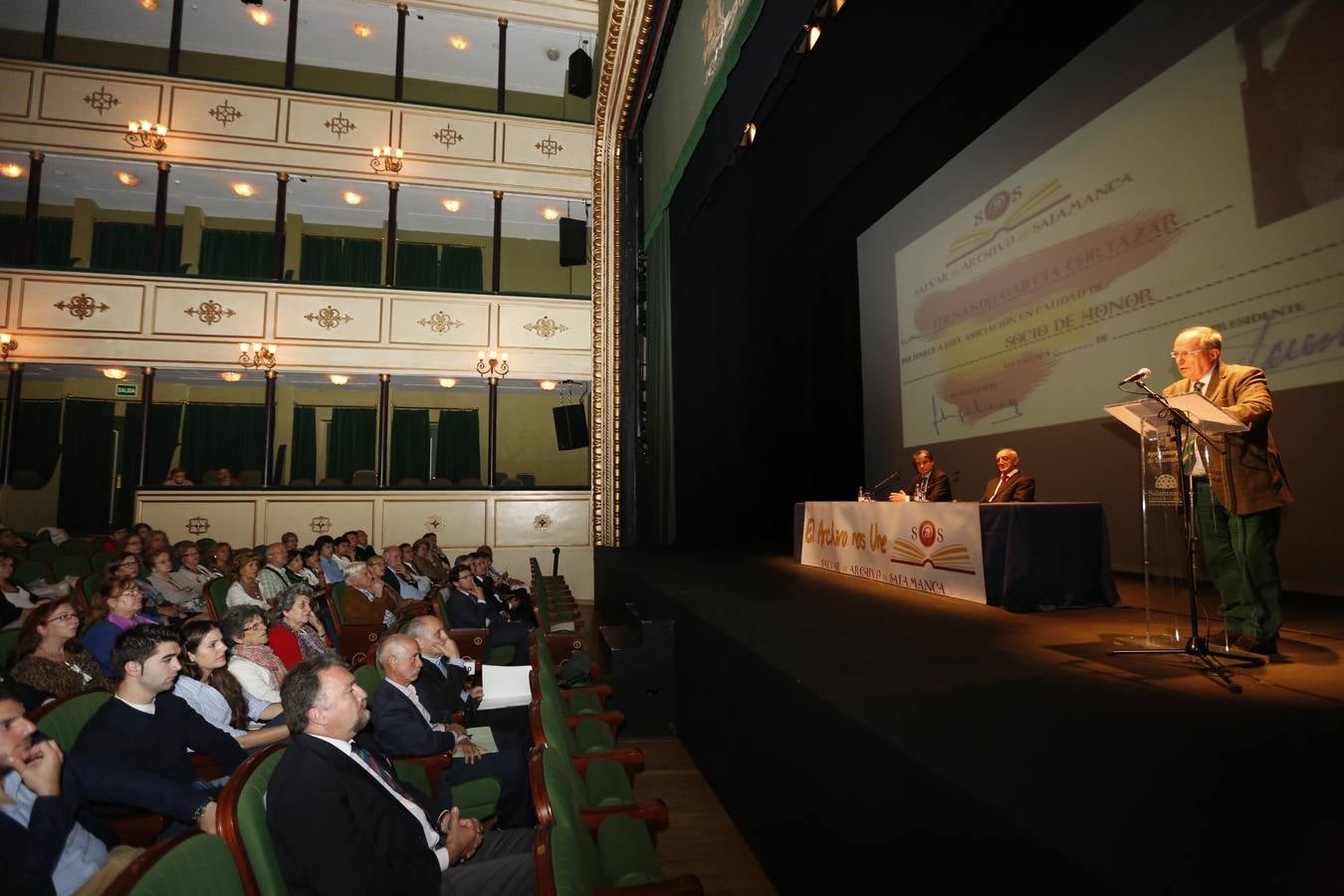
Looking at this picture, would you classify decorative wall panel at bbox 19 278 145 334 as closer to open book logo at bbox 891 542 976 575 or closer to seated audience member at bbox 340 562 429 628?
seated audience member at bbox 340 562 429 628

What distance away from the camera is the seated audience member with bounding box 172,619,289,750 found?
8.19 ft

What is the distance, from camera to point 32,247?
321 inches

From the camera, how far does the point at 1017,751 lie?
4.70 ft

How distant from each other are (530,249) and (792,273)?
6043 millimetres

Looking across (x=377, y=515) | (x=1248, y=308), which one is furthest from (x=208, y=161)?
(x=1248, y=308)

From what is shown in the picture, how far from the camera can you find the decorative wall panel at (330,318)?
8539 mm

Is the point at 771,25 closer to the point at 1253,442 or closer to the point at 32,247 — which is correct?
the point at 1253,442

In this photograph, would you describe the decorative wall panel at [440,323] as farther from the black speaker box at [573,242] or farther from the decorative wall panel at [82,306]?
the decorative wall panel at [82,306]

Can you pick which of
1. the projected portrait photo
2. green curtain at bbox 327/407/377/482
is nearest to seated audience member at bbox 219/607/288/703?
the projected portrait photo

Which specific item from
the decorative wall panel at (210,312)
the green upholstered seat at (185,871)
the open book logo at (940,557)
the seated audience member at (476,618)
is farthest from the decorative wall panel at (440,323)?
the green upholstered seat at (185,871)

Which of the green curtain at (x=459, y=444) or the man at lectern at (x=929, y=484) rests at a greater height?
the green curtain at (x=459, y=444)

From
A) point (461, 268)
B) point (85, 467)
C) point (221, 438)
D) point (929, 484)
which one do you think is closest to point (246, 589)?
point (929, 484)

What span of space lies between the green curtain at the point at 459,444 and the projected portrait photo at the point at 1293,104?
10415 mm

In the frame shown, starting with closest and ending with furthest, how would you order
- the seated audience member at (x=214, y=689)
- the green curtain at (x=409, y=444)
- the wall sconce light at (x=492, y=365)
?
the seated audience member at (x=214, y=689), the wall sconce light at (x=492, y=365), the green curtain at (x=409, y=444)
